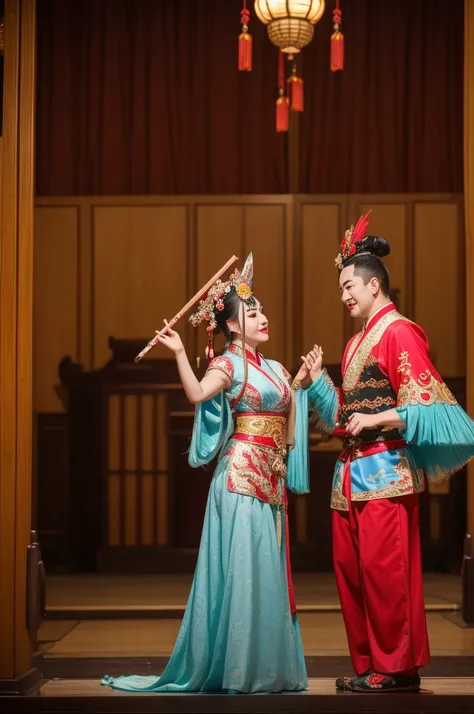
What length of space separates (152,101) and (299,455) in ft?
12.5

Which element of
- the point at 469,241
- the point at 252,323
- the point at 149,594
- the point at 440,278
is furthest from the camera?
the point at 440,278

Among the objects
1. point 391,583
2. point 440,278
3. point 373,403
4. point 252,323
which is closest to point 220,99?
point 440,278

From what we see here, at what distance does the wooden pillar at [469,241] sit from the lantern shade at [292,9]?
1.37 meters

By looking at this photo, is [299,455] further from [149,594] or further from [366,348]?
[149,594]

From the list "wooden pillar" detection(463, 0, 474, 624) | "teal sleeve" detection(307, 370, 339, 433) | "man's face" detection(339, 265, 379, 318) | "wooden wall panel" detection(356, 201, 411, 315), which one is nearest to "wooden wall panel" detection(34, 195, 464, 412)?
"wooden wall panel" detection(356, 201, 411, 315)

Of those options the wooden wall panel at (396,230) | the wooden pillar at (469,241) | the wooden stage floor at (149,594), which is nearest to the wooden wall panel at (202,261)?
the wooden wall panel at (396,230)

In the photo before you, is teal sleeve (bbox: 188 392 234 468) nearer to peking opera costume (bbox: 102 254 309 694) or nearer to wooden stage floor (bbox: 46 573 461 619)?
peking opera costume (bbox: 102 254 309 694)


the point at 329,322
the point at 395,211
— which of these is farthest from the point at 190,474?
the point at 395,211

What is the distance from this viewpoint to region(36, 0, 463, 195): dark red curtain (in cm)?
706

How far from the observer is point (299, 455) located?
3.91m

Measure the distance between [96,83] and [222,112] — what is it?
80 cm

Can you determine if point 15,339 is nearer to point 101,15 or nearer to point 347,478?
point 347,478

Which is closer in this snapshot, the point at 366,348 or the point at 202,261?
the point at 366,348

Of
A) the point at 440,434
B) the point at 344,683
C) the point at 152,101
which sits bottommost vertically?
the point at 344,683
